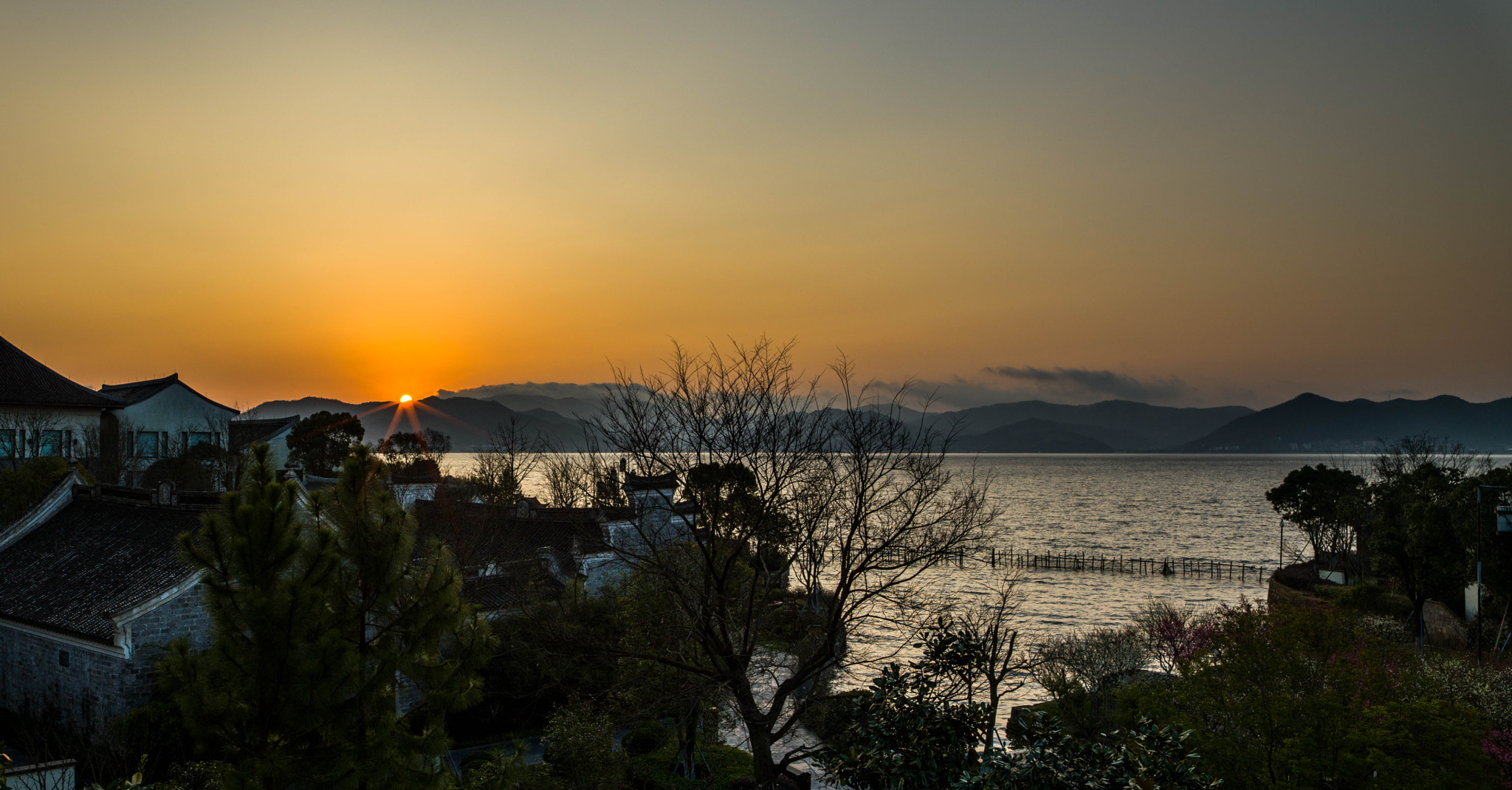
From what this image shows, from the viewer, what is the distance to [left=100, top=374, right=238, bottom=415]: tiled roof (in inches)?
2586

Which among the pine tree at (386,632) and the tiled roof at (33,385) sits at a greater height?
the tiled roof at (33,385)

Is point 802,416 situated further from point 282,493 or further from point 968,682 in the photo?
point 282,493

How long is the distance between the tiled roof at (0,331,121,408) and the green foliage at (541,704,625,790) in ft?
182

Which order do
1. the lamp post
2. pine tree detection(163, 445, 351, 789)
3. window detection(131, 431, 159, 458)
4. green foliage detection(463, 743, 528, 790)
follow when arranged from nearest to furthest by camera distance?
pine tree detection(163, 445, 351, 789) < green foliage detection(463, 743, 528, 790) < the lamp post < window detection(131, 431, 159, 458)

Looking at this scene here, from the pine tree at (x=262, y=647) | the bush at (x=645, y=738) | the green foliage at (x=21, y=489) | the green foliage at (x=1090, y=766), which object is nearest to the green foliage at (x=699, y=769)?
the bush at (x=645, y=738)

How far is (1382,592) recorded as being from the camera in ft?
156

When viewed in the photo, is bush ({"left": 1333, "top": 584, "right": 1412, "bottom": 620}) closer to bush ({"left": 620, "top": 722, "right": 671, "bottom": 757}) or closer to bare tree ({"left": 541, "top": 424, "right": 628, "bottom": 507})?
bush ({"left": 620, "top": 722, "right": 671, "bottom": 757})

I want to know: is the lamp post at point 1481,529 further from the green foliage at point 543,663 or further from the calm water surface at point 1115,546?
the green foliage at point 543,663

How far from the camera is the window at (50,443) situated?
5538cm

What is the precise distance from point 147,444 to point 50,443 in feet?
29.6

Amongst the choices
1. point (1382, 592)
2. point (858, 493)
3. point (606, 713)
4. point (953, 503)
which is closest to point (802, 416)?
point (858, 493)

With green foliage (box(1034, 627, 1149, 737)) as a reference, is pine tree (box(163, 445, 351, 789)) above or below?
above

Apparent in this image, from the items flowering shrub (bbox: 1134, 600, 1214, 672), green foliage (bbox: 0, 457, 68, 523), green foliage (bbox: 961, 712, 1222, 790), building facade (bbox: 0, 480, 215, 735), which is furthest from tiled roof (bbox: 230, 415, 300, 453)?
green foliage (bbox: 961, 712, 1222, 790)

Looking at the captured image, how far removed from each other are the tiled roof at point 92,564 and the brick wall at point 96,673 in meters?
0.65
